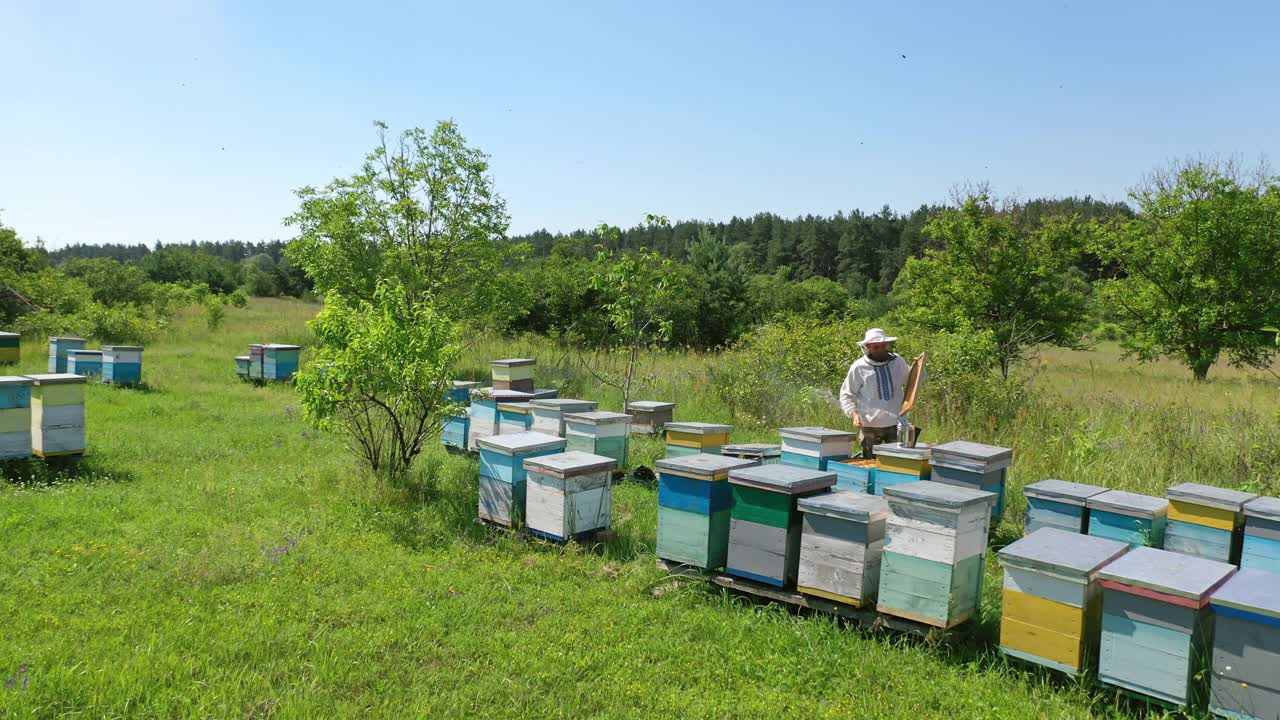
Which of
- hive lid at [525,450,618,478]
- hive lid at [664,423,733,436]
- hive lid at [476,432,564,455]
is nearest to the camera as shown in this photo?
hive lid at [525,450,618,478]

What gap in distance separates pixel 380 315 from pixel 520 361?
160 inches

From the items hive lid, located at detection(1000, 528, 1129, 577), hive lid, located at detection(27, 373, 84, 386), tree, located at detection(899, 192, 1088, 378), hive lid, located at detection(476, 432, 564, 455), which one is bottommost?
hive lid, located at detection(476, 432, 564, 455)

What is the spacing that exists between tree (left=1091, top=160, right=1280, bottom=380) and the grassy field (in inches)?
642

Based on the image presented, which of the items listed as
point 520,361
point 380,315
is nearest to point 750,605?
point 380,315

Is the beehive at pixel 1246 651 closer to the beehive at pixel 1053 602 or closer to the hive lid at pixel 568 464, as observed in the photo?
the beehive at pixel 1053 602

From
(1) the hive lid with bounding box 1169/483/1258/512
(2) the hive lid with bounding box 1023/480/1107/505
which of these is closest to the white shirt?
(2) the hive lid with bounding box 1023/480/1107/505

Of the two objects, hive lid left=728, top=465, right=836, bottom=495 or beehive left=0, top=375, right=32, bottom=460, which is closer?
hive lid left=728, top=465, right=836, bottom=495

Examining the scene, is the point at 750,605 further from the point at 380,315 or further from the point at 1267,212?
the point at 1267,212

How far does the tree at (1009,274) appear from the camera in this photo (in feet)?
74.8

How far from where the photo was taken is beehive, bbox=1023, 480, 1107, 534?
4855 mm

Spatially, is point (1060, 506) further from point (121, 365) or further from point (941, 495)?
point (121, 365)

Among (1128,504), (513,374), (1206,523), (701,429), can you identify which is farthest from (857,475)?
(513,374)

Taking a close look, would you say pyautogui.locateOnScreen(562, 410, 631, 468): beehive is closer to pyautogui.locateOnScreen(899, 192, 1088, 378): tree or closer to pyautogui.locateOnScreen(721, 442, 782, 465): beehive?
pyautogui.locateOnScreen(721, 442, 782, 465): beehive

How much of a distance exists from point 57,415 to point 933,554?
8.26 metres
